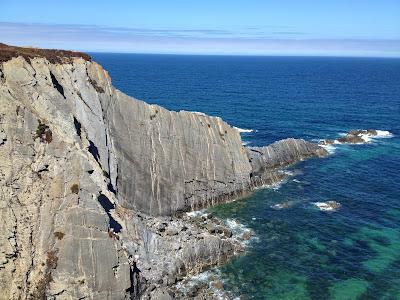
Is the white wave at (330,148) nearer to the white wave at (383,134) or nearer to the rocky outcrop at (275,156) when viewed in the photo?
the rocky outcrop at (275,156)

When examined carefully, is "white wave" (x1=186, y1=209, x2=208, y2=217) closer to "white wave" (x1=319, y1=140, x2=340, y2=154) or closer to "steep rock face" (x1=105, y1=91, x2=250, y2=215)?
"steep rock face" (x1=105, y1=91, x2=250, y2=215)

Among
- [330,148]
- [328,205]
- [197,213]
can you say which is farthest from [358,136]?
[197,213]

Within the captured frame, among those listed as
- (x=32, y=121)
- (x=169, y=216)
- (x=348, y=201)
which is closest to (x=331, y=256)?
(x=348, y=201)

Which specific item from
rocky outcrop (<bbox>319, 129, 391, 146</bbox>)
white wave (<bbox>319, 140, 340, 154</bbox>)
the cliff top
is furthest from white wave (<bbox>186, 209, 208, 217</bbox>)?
rocky outcrop (<bbox>319, 129, 391, 146</bbox>)

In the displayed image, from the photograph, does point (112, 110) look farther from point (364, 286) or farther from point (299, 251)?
point (364, 286)

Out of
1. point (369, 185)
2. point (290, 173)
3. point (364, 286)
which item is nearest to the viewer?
point (364, 286)

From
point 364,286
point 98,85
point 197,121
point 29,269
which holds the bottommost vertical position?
point 364,286

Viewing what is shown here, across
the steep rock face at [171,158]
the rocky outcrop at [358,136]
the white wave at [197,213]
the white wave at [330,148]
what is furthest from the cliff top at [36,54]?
the rocky outcrop at [358,136]
